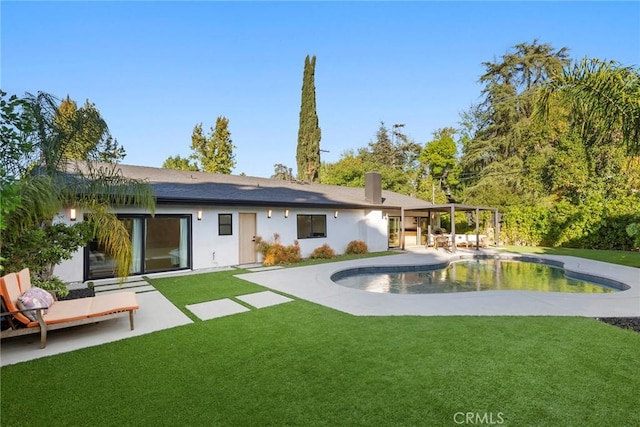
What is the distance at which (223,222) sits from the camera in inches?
447

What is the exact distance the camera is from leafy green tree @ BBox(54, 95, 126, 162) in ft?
22.0

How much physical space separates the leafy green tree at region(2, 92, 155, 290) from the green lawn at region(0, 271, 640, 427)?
233cm

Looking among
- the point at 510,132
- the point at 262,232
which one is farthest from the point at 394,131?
the point at 262,232

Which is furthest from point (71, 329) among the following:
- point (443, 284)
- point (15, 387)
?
point (443, 284)

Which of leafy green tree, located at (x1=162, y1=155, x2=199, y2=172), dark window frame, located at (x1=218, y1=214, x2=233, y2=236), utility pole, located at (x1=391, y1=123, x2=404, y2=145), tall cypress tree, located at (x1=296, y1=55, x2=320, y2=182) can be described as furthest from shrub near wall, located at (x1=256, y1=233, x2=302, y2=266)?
utility pole, located at (x1=391, y1=123, x2=404, y2=145)

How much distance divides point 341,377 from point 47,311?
4408mm

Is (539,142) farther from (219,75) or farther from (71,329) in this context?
(71,329)

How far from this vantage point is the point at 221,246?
37.0 ft

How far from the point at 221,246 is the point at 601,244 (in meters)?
18.4

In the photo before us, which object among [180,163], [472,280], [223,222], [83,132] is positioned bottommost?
[472,280]

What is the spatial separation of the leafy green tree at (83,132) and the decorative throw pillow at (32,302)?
3417 mm

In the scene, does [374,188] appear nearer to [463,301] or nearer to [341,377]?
[463,301]

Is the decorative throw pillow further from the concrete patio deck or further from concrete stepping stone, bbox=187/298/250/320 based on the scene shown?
concrete stepping stone, bbox=187/298/250/320

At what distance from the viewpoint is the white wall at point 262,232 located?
388 inches
